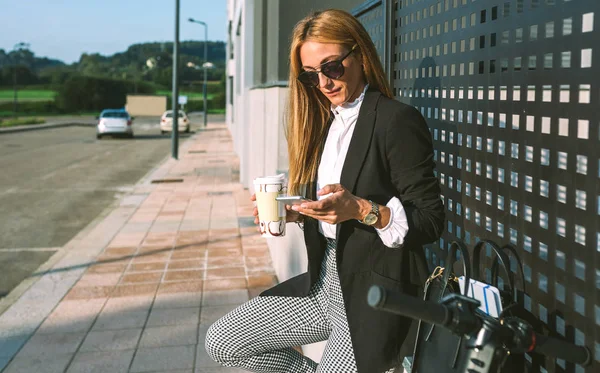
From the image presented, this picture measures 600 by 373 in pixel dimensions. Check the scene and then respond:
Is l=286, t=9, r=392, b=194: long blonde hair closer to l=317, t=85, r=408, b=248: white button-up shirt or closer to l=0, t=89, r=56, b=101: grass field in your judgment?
l=317, t=85, r=408, b=248: white button-up shirt

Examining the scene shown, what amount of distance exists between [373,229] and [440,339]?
20.7 inches

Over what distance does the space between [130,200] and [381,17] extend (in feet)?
31.6

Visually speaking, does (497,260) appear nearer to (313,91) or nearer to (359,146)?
(359,146)

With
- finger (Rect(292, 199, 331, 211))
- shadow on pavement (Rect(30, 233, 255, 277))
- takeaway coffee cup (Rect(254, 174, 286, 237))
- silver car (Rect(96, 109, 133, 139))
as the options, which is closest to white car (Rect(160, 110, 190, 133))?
silver car (Rect(96, 109, 133, 139))

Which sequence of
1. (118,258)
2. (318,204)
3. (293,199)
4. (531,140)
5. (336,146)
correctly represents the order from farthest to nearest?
(118,258) < (336,146) < (293,199) < (318,204) < (531,140)

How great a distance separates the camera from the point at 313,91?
8.20 feet

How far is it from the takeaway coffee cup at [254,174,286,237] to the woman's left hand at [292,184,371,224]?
0.96ft

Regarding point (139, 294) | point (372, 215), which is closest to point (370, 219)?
point (372, 215)

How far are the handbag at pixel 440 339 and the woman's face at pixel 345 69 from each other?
2.36 ft

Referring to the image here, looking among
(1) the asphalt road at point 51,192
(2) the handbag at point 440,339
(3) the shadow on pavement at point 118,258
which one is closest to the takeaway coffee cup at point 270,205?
(2) the handbag at point 440,339

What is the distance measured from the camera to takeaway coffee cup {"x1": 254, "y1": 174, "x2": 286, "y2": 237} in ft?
7.22

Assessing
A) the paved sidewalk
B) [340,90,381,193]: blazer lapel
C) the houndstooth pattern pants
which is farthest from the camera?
the paved sidewalk

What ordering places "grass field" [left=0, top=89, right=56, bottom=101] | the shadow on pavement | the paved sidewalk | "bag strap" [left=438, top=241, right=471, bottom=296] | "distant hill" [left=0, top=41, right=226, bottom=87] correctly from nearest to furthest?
1. "bag strap" [left=438, top=241, right=471, bottom=296]
2. the paved sidewalk
3. the shadow on pavement
4. "grass field" [left=0, top=89, right=56, bottom=101]
5. "distant hill" [left=0, top=41, right=226, bottom=87]

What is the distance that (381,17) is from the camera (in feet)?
10.7
